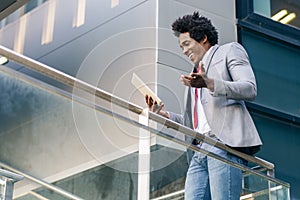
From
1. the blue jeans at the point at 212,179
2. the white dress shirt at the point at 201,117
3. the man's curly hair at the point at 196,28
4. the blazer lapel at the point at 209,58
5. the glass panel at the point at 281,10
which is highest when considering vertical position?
Result: the glass panel at the point at 281,10

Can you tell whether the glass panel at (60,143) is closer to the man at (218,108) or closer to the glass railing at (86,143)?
the glass railing at (86,143)

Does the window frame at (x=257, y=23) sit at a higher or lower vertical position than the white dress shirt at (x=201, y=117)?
higher

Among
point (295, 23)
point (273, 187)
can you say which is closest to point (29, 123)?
point (273, 187)

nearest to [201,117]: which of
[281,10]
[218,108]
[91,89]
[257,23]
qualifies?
[218,108]

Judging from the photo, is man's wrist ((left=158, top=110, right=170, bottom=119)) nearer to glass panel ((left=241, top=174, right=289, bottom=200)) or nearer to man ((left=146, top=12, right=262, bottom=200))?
man ((left=146, top=12, right=262, bottom=200))

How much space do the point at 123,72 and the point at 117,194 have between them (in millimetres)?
3264

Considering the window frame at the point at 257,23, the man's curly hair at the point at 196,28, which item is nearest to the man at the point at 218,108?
the man's curly hair at the point at 196,28

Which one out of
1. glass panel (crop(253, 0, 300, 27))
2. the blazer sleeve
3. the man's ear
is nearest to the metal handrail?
the blazer sleeve

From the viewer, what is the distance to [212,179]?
3539 mm

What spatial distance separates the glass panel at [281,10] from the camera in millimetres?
7539

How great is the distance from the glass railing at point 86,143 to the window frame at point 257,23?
11.6ft

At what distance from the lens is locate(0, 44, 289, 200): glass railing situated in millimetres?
3627

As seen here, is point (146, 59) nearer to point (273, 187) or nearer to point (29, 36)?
point (29, 36)

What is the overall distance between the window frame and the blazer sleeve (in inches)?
151
